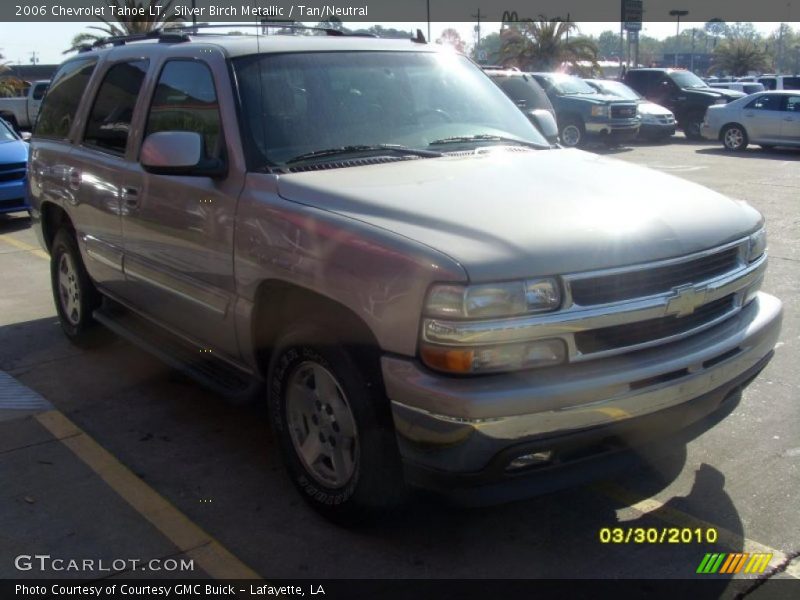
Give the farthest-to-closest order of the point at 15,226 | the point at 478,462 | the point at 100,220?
the point at 15,226 → the point at 100,220 → the point at 478,462

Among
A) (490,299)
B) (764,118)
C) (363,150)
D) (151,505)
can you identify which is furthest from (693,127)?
(490,299)

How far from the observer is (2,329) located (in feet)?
22.1

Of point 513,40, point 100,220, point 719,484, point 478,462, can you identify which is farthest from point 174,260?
point 513,40

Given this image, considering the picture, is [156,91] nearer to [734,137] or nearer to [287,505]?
[287,505]

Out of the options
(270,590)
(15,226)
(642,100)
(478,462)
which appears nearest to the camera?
(478,462)

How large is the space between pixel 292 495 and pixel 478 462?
4.25 feet

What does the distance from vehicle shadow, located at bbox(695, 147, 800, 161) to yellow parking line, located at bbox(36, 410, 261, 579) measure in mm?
17103

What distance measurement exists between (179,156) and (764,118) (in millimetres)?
18398

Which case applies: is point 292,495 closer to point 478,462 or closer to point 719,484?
point 478,462

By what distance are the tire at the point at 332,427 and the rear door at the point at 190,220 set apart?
54 centimetres

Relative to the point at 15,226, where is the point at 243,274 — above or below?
above

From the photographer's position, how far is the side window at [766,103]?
19.5m

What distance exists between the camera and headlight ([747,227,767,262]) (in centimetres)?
381

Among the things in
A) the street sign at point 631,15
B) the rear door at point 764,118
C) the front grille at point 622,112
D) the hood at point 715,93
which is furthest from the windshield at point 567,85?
the street sign at point 631,15
